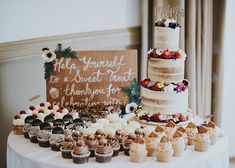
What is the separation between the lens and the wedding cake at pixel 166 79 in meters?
3.44

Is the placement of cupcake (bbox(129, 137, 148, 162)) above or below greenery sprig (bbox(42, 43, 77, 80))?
below

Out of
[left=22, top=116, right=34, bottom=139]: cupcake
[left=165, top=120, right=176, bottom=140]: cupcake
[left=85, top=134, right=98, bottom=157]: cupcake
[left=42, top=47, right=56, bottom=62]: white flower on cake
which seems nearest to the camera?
[left=85, top=134, right=98, bottom=157]: cupcake

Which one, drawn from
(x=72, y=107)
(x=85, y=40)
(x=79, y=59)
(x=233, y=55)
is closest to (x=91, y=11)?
(x=85, y=40)

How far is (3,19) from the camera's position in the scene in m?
3.97

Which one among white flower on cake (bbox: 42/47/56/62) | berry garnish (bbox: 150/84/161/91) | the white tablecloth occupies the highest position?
white flower on cake (bbox: 42/47/56/62)

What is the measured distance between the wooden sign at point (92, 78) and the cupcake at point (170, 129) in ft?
2.19

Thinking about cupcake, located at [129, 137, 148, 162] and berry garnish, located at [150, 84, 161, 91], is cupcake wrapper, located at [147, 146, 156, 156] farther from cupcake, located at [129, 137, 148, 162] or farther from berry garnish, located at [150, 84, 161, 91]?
berry garnish, located at [150, 84, 161, 91]

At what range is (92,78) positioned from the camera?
3.85 meters

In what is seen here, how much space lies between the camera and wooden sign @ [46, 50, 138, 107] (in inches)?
150

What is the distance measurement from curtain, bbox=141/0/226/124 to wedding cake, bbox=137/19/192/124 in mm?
1105

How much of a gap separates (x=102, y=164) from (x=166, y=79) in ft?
2.99

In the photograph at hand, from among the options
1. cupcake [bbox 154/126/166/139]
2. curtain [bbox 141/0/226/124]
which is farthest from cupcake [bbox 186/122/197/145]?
curtain [bbox 141/0/226/124]

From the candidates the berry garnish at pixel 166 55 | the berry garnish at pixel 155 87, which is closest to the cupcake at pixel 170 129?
the berry garnish at pixel 155 87

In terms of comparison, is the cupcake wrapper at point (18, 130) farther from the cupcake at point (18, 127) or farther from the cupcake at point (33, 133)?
the cupcake at point (33, 133)
